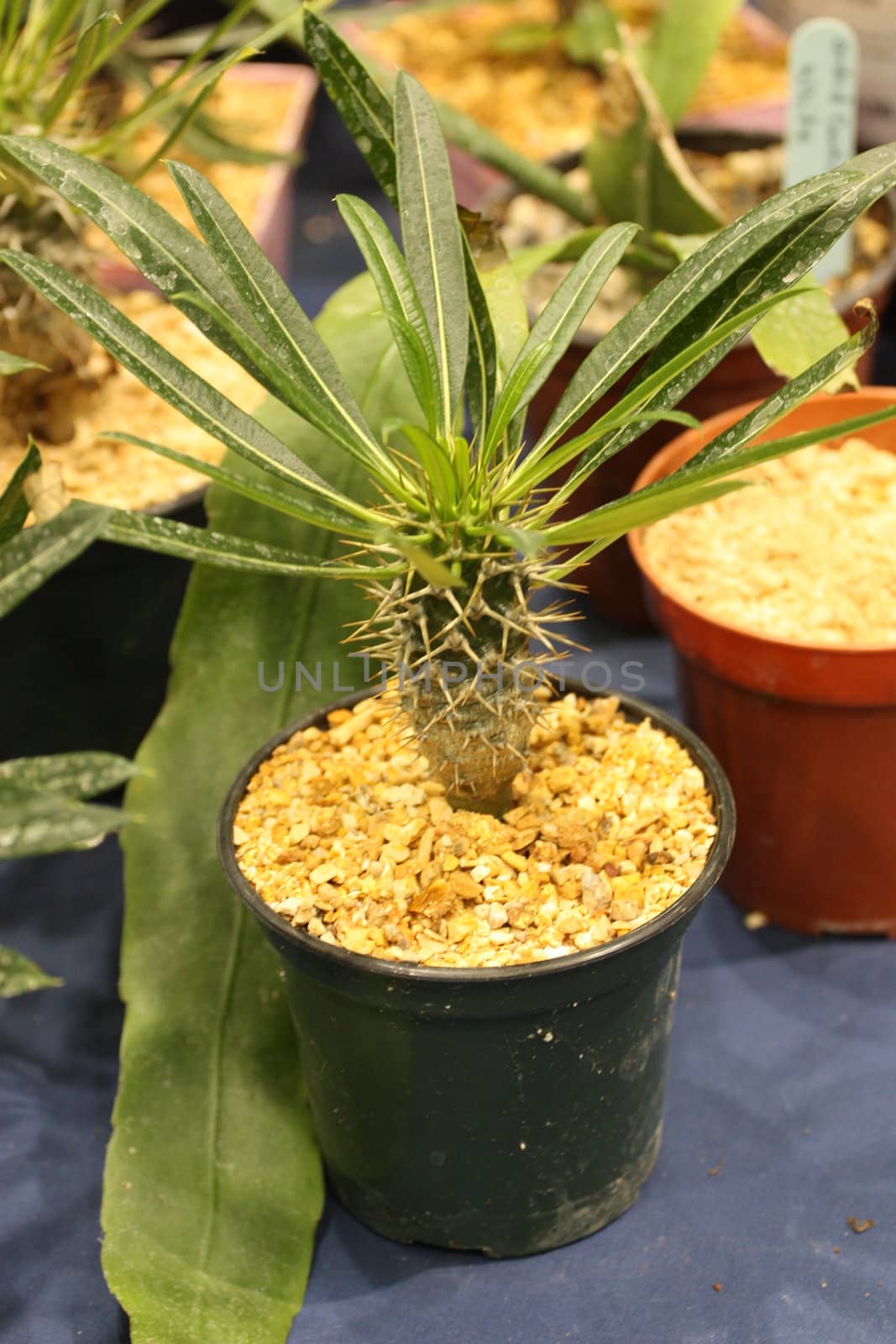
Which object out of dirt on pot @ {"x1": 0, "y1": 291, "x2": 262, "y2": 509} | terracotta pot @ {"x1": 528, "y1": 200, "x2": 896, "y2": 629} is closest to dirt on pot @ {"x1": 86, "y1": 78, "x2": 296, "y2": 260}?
dirt on pot @ {"x1": 0, "y1": 291, "x2": 262, "y2": 509}

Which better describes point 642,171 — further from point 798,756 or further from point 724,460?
point 724,460

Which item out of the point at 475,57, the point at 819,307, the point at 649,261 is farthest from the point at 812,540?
the point at 475,57

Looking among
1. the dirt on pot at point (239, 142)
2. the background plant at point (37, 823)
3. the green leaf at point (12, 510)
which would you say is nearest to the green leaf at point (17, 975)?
the background plant at point (37, 823)

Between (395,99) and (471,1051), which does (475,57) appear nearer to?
(395,99)

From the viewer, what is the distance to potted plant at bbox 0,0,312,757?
3.75 ft

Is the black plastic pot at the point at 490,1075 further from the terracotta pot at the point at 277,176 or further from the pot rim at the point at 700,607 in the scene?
the terracotta pot at the point at 277,176

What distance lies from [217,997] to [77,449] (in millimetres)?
610

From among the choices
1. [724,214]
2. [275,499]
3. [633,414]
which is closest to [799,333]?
[633,414]

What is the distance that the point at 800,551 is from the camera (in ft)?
3.88

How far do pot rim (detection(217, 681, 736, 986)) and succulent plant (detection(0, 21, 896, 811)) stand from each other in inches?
5.5

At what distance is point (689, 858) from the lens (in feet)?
2.75

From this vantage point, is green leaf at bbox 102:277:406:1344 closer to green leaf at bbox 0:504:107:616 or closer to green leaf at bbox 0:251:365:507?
green leaf at bbox 0:251:365:507

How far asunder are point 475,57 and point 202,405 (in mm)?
2136

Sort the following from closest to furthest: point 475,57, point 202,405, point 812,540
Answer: point 202,405 → point 812,540 → point 475,57
